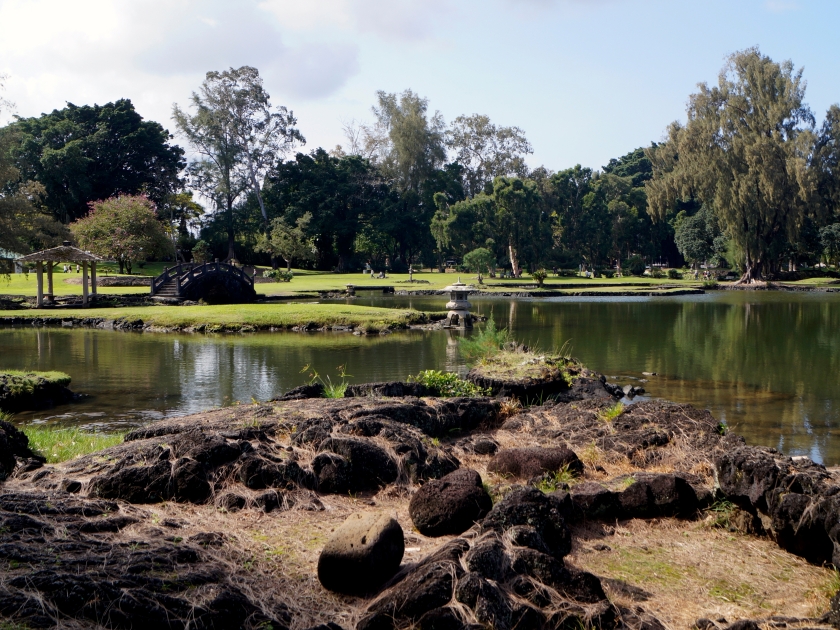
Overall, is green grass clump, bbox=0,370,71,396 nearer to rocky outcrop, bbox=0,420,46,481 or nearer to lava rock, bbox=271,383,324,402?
lava rock, bbox=271,383,324,402

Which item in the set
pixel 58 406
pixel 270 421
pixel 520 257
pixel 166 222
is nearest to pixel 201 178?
pixel 166 222

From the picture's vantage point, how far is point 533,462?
22.5 ft

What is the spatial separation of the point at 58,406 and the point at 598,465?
1061cm

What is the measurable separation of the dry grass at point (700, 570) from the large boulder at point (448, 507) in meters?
0.74

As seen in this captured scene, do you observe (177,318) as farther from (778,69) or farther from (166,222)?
(778,69)

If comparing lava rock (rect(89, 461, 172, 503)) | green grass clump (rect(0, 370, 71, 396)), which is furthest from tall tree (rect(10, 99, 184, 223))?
lava rock (rect(89, 461, 172, 503))

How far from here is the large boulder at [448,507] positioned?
5.37m

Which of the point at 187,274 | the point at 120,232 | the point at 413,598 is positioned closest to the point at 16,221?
the point at 187,274

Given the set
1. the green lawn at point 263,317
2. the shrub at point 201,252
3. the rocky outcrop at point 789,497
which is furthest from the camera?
the shrub at point 201,252

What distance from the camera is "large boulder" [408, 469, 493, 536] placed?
5.37m

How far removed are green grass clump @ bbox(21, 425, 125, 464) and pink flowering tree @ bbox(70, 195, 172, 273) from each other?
4265 centimetres

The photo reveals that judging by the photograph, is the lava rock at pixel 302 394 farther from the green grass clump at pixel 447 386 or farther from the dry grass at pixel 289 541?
the dry grass at pixel 289 541

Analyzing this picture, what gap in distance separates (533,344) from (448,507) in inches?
718

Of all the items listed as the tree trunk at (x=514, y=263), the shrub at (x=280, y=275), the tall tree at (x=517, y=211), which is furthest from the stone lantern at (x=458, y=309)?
the tree trunk at (x=514, y=263)
